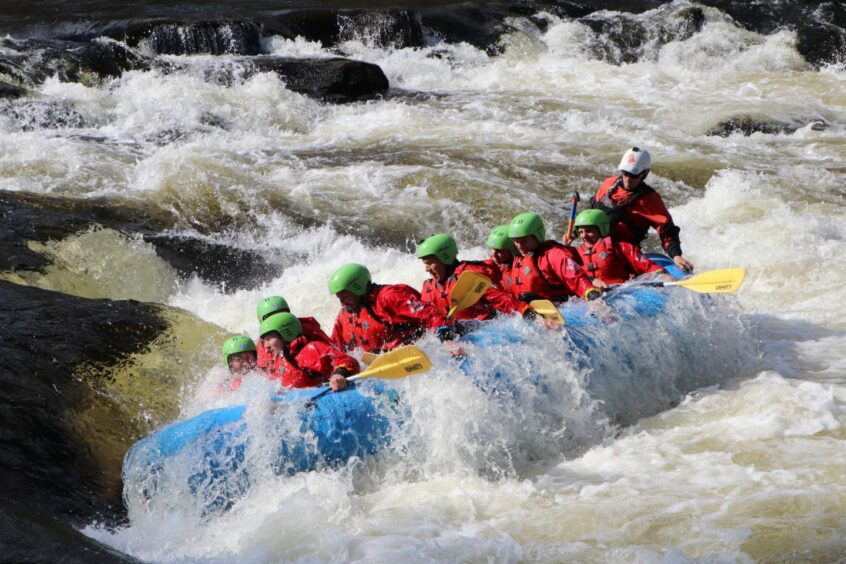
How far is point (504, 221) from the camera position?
9461 mm

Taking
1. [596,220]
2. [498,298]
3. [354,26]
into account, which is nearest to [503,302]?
[498,298]

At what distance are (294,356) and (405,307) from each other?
708mm

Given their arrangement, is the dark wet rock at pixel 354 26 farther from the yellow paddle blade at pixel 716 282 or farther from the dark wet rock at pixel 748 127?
the yellow paddle blade at pixel 716 282

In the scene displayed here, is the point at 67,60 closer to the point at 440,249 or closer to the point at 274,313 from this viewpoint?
the point at 274,313

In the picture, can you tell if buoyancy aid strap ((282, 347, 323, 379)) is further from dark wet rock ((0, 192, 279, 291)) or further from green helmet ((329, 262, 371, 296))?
dark wet rock ((0, 192, 279, 291))

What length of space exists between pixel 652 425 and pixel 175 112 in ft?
29.2

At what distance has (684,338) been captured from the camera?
20.8ft

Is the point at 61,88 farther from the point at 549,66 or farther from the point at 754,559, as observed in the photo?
the point at 754,559

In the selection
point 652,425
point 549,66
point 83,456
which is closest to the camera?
point 83,456

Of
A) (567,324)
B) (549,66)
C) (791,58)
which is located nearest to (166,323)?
(567,324)

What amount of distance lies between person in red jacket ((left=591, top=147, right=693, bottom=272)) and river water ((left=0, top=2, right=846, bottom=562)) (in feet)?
2.37

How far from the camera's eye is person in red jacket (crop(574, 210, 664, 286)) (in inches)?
266

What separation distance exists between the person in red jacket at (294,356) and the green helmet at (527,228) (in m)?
1.51

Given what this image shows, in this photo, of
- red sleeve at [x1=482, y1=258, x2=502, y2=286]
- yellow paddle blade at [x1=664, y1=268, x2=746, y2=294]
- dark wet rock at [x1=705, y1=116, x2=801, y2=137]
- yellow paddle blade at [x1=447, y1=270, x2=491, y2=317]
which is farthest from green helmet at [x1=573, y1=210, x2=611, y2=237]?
dark wet rock at [x1=705, y1=116, x2=801, y2=137]
